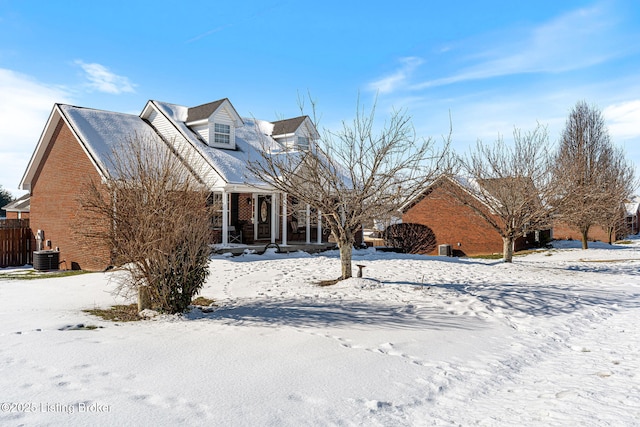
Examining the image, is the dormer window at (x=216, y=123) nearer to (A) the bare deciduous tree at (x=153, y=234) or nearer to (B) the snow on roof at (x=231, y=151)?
(B) the snow on roof at (x=231, y=151)

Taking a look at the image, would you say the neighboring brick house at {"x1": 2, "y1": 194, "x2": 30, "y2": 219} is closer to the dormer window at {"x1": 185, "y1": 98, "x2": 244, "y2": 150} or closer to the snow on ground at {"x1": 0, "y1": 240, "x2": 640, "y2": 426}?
the dormer window at {"x1": 185, "y1": 98, "x2": 244, "y2": 150}

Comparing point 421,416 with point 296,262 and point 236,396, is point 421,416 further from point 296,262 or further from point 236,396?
point 296,262

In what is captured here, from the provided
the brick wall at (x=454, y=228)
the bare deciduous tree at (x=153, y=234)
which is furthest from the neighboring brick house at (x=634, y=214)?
the bare deciduous tree at (x=153, y=234)

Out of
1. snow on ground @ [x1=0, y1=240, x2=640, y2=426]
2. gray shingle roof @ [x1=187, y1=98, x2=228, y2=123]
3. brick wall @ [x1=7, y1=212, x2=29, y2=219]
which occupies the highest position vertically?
gray shingle roof @ [x1=187, y1=98, x2=228, y2=123]

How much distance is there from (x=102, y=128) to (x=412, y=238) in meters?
20.3

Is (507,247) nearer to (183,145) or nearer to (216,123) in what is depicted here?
(216,123)

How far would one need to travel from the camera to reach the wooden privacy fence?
23062 mm

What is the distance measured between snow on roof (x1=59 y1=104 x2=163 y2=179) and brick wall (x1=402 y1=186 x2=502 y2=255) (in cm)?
1728

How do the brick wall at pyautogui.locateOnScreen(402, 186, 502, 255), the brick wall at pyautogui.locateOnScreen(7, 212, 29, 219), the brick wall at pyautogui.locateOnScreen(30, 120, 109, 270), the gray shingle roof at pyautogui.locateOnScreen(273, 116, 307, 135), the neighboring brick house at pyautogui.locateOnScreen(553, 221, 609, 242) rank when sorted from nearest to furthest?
the brick wall at pyautogui.locateOnScreen(30, 120, 109, 270) → the gray shingle roof at pyautogui.locateOnScreen(273, 116, 307, 135) → the brick wall at pyautogui.locateOnScreen(402, 186, 502, 255) → the brick wall at pyautogui.locateOnScreen(7, 212, 29, 219) → the neighboring brick house at pyautogui.locateOnScreen(553, 221, 609, 242)

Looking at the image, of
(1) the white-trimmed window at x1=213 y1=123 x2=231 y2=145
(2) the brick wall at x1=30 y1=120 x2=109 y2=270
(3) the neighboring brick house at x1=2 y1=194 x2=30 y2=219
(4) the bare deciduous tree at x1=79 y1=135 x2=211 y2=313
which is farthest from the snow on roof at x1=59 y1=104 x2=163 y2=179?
(3) the neighboring brick house at x1=2 y1=194 x2=30 y2=219

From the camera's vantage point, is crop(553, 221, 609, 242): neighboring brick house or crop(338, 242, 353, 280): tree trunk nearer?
crop(338, 242, 353, 280): tree trunk

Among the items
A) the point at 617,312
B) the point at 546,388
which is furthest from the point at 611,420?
the point at 617,312

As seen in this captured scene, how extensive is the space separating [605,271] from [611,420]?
14.4 meters

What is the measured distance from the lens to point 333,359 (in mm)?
6215
